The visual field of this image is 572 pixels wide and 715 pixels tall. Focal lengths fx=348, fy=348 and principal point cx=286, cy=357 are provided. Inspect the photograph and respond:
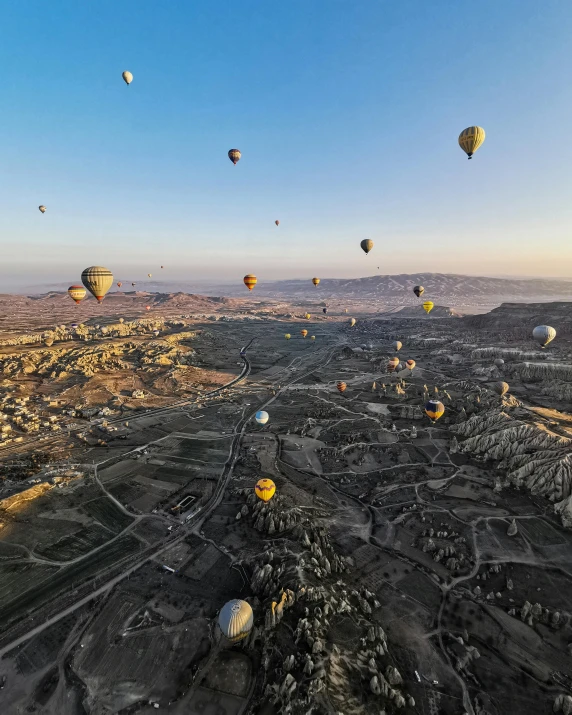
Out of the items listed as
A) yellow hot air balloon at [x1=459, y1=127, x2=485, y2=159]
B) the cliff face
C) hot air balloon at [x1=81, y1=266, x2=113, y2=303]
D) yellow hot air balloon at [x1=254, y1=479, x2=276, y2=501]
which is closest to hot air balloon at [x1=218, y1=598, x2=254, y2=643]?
yellow hot air balloon at [x1=254, y1=479, x2=276, y2=501]

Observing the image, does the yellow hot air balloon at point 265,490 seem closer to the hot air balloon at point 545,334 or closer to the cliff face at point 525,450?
the cliff face at point 525,450

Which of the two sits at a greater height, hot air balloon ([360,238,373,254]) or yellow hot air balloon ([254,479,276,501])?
hot air balloon ([360,238,373,254])

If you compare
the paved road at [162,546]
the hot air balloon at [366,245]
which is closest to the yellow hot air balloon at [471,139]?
the hot air balloon at [366,245]

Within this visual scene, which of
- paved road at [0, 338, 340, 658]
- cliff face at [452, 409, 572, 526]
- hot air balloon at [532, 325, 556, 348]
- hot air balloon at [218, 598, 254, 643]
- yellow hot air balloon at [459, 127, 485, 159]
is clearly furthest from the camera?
hot air balloon at [532, 325, 556, 348]

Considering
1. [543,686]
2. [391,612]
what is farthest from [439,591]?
[543,686]

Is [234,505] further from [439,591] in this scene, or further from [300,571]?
[439,591]

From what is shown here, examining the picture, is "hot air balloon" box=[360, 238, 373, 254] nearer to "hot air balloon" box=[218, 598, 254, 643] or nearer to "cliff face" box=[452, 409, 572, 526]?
"cliff face" box=[452, 409, 572, 526]
